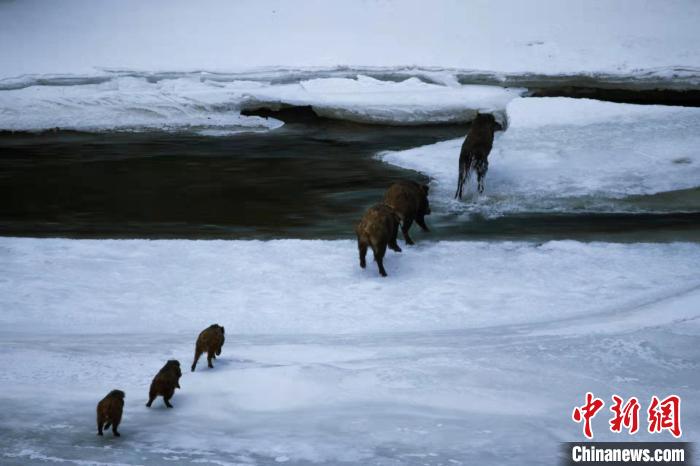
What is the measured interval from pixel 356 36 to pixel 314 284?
51.1 feet

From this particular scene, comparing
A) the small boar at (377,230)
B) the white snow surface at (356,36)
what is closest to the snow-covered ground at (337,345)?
the small boar at (377,230)

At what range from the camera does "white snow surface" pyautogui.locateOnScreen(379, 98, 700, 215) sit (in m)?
12.8

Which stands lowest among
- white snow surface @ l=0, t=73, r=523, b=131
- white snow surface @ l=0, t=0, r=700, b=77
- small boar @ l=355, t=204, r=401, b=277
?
small boar @ l=355, t=204, r=401, b=277

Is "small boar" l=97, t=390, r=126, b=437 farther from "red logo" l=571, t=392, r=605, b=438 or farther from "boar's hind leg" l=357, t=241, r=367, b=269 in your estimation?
"boar's hind leg" l=357, t=241, r=367, b=269

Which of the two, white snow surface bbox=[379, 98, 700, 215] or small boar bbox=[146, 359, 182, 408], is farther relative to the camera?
white snow surface bbox=[379, 98, 700, 215]

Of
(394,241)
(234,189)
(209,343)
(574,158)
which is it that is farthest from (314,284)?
(574,158)

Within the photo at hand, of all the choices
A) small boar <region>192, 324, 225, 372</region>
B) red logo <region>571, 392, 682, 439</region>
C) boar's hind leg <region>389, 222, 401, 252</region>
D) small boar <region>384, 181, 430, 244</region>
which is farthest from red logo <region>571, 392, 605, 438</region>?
small boar <region>384, 181, 430, 244</region>

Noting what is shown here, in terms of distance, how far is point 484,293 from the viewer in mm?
8523

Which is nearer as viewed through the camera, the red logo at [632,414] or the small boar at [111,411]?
the small boar at [111,411]

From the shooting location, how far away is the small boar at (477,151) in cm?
1260

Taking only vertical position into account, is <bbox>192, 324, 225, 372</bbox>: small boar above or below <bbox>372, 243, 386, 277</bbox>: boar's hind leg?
below

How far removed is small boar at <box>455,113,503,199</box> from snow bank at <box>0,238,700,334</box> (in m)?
2.80

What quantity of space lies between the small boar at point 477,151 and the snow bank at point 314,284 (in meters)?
2.80

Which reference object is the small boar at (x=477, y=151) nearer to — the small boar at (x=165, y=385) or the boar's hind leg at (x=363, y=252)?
the boar's hind leg at (x=363, y=252)
